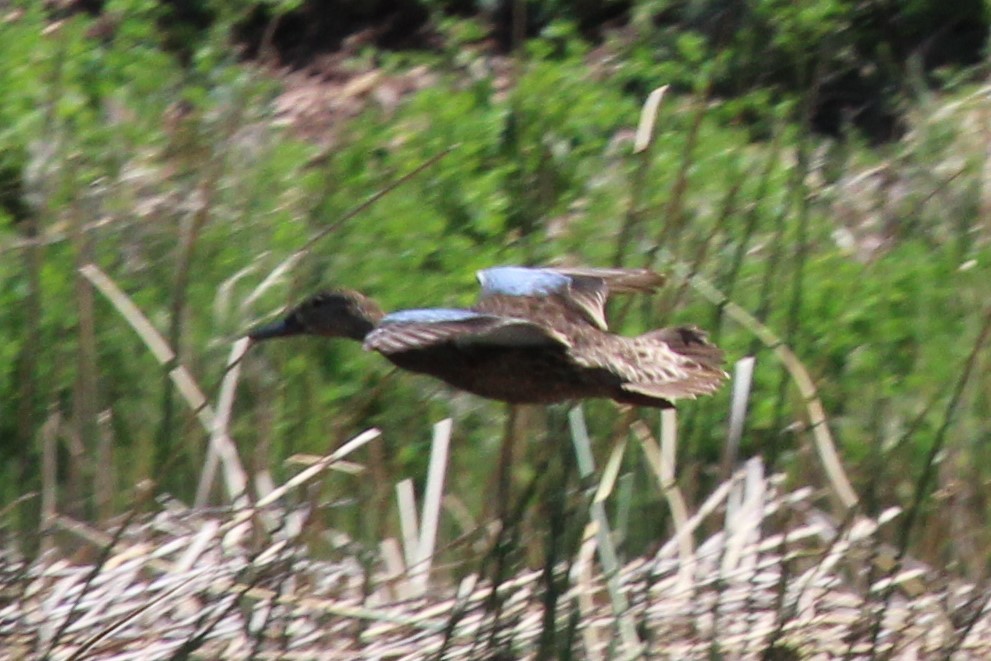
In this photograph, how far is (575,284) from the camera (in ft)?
12.4

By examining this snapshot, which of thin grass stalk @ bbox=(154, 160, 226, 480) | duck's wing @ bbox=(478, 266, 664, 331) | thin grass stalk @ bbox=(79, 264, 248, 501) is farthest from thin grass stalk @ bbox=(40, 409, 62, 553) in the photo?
duck's wing @ bbox=(478, 266, 664, 331)

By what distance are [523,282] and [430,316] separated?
0.51 meters

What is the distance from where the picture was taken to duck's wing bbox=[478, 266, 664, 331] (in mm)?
3637

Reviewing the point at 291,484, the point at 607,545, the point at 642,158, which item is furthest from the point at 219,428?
the point at 642,158

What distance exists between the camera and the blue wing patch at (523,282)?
376 centimetres

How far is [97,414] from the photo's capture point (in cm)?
422

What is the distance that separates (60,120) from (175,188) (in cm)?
47

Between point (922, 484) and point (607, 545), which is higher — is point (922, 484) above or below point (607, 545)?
below

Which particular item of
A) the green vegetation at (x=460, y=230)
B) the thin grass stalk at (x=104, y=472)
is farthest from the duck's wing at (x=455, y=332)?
the thin grass stalk at (x=104, y=472)

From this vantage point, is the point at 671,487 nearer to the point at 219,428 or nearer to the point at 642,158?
the point at 642,158

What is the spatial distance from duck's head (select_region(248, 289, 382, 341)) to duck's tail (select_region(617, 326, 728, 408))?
0.49m

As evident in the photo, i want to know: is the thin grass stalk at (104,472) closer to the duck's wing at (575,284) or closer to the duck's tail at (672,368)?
the duck's wing at (575,284)

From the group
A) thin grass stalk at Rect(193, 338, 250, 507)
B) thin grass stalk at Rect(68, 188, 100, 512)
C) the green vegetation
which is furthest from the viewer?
the green vegetation

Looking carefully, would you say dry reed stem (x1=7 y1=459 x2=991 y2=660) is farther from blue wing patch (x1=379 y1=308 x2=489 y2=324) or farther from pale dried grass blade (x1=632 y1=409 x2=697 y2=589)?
blue wing patch (x1=379 y1=308 x2=489 y2=324)
